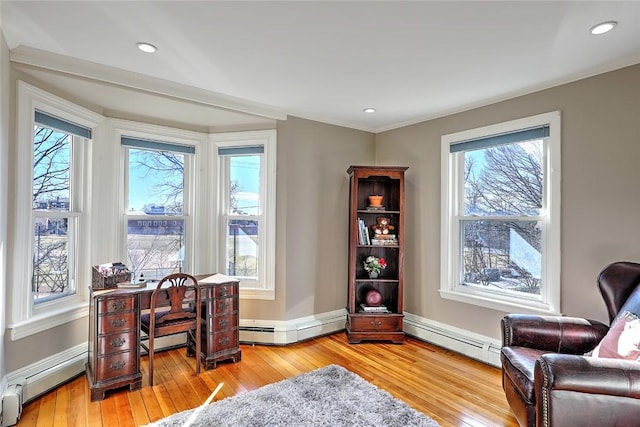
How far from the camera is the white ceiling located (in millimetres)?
1829

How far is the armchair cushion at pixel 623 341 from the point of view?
70.4 inches

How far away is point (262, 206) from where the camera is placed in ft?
12.1

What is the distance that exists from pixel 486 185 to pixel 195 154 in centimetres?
295

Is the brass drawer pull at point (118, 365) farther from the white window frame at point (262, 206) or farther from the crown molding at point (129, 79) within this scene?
→ the crown molding at point (129, 79)

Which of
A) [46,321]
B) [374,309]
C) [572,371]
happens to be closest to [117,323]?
[46,321]

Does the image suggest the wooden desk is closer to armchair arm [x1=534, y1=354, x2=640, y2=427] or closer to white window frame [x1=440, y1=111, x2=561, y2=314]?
armchair arm [x1=534, y1=354, x2=640, y2=427]

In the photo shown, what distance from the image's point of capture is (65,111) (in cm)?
276

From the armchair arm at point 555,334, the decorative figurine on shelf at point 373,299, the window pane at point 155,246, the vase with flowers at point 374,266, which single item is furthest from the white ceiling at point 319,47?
the decorative figurine on shelf at point 373,299

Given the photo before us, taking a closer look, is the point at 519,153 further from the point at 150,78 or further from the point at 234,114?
the point at 150,78

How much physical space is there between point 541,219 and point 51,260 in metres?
3.98

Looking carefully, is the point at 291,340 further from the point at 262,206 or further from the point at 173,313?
the point at 262,206

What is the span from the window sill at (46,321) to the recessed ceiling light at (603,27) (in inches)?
159

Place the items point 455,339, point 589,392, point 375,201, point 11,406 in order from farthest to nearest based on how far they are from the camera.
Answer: point 375,201, point 455,339, point 11,406, point 589,392

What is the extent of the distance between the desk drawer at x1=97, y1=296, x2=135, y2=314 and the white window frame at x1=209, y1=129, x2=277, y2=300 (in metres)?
1.15
